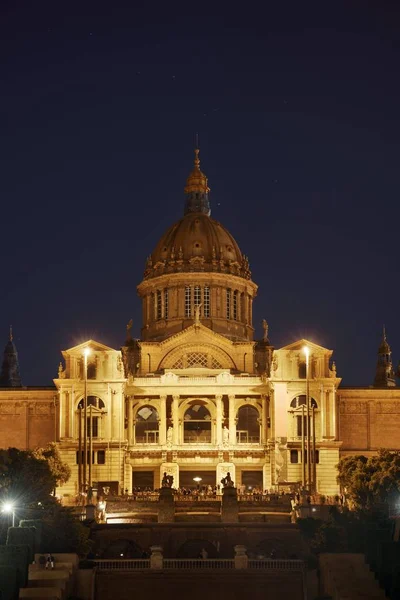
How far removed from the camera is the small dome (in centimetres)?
15675

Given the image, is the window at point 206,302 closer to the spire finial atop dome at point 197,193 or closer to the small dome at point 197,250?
the small dome at point 197,250

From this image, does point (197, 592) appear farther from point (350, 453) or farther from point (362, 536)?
point (350, 453)

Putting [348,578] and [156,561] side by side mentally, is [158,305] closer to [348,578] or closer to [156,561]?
[156,561]

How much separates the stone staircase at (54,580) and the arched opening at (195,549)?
44.1 feet

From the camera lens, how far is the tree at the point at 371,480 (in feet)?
348

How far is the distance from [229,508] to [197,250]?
51408mm

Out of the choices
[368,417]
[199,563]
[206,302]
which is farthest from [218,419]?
[199,563]

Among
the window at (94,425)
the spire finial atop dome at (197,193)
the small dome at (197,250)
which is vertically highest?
the spire finial atop dome at (197,193)

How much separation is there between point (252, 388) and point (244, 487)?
38.6ft

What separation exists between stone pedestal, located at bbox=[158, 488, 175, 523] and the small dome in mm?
46390

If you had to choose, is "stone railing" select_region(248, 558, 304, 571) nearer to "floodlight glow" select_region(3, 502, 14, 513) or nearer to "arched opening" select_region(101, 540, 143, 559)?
"arched opening" select_region(101, 540, 143, 559)

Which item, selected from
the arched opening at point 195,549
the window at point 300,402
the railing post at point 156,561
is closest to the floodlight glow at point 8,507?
the railing post at point 156,561

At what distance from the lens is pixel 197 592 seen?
9262 cm

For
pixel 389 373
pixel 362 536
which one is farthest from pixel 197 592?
pixel 389 373
